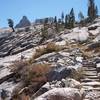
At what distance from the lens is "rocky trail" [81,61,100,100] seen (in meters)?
13.5

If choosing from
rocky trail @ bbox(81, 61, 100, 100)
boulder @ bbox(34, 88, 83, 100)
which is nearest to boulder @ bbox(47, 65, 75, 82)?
rocky trail @ bbox(81, 61, 100, 100)

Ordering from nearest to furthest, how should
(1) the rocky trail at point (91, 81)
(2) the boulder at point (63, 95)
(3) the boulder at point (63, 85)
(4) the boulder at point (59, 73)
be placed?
1. (2) the boulder at point (63, 95)
2. (1) the rocky trail at point (91, 81)
3. (3) the boulder at point (63, 85)
4. (4) the boulder at point (59, 73)

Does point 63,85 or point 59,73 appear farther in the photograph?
point 59,73

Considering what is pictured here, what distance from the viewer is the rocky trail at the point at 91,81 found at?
44.3 feet

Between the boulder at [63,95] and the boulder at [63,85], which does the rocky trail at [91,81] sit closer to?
the boulder at [63,85]

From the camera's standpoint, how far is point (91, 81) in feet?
51.7

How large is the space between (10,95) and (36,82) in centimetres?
190

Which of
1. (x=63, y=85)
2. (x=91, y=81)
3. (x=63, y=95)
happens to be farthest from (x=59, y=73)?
(x=63, y=95)

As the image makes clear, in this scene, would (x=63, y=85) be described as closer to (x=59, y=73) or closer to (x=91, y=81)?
(x=91, y=81)

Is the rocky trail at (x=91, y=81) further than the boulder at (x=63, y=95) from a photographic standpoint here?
Yes

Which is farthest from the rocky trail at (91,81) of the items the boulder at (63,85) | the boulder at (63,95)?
the boulder at (63,95)

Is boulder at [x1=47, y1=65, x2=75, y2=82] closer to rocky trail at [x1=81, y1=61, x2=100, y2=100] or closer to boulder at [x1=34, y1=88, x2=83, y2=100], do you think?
rocky trail at [x1=81, y1=61, x2=100, y2=100]

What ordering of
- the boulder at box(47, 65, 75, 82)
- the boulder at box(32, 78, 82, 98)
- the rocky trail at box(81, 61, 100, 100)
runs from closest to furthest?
1. the rocky trail at box(81, 61, 100, 100)
2. the boulder at box(32, 78, 82, 98)
3. the boulder at box(47, 65, 75, 82)

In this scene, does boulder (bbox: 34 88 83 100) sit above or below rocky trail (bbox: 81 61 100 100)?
above
